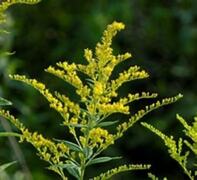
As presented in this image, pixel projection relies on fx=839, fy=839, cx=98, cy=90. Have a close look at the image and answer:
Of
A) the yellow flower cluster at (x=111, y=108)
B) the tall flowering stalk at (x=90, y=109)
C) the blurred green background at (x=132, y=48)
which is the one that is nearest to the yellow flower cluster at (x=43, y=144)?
the tall flowering stalk at (x=90, y=109)

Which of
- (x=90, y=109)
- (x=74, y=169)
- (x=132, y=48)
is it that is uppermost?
(x=132, y=48)

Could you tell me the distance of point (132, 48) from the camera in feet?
29.3

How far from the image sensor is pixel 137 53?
29.2ft

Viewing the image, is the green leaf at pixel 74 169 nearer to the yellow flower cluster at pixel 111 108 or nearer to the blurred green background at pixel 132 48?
the yellow flower cluster at pixel 111 108

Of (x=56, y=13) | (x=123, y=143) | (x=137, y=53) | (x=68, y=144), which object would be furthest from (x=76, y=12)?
(x=68, y=144)


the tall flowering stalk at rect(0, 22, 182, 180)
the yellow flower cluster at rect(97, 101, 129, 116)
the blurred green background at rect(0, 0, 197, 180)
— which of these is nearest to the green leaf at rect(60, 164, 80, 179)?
the tall flowering stalk at rect(0, 22, 182, 180)

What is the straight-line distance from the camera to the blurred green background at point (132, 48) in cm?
816

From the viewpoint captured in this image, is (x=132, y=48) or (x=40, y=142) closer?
(x=40, y=142)

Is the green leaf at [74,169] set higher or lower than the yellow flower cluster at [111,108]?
lower

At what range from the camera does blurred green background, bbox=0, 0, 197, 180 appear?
8156 mm

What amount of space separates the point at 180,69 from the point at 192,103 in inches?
35.3

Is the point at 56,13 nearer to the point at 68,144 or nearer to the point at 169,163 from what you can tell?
the point at 169,163

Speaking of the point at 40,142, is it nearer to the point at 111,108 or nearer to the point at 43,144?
the point at 43,144

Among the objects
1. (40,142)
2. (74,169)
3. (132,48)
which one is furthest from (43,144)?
(132,48)
